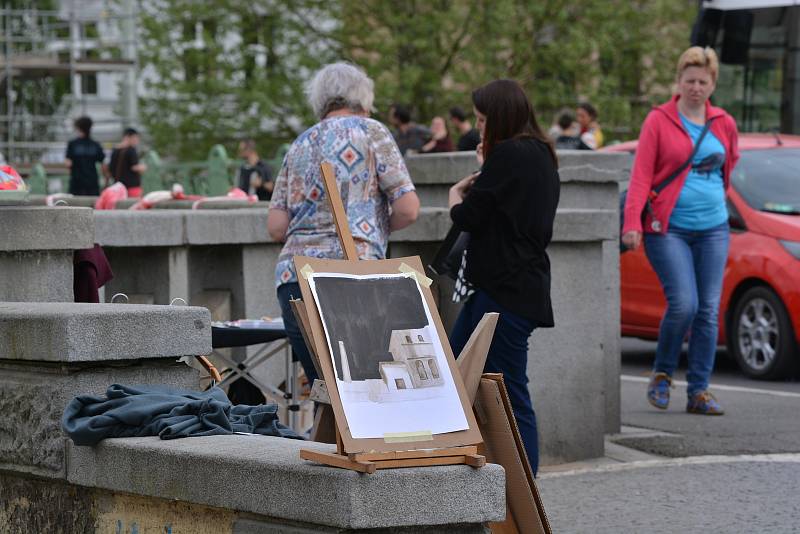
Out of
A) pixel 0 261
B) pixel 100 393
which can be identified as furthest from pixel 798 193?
pixel 100 393

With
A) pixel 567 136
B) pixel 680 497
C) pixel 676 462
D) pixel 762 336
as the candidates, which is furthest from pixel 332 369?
pixel 567 136

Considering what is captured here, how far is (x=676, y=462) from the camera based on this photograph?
26.7 feet

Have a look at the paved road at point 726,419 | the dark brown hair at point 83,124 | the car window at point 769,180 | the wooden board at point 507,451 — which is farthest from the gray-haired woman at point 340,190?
the dark brown hair at point 83,124

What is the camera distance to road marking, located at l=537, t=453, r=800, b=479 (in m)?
8.01

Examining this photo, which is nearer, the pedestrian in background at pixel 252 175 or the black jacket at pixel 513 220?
the black jacket at pixel 513 220

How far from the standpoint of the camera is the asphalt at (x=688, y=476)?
268 inches

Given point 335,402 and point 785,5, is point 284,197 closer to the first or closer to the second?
point 335,402

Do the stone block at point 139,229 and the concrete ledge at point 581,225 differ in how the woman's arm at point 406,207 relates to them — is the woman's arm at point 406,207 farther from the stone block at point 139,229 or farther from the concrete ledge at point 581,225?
the stone block at point 139,229

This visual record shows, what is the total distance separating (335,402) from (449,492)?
34cm

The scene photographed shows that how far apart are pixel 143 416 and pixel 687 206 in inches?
211

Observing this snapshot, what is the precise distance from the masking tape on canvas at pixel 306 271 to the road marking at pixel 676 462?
3.72 metres

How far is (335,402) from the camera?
4.15 metres

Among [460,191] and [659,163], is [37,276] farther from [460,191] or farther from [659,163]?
[659,163]

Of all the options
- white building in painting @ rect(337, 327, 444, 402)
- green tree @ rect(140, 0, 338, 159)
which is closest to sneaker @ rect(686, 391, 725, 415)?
white building in painting @ rect(337, 327, 444, 402)
